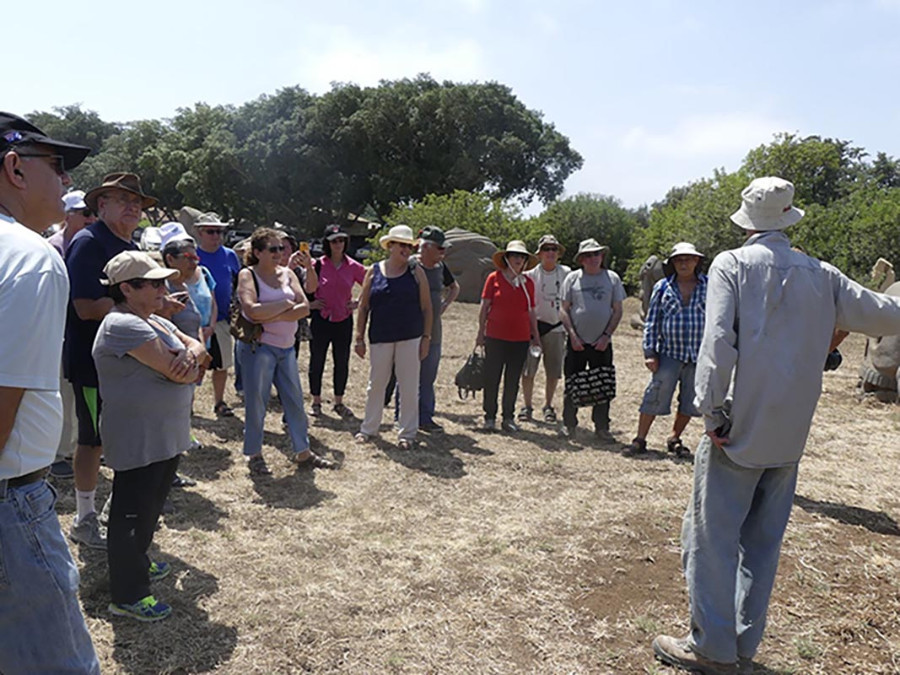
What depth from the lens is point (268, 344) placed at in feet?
17.5

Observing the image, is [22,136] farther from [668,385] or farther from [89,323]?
[668,385]

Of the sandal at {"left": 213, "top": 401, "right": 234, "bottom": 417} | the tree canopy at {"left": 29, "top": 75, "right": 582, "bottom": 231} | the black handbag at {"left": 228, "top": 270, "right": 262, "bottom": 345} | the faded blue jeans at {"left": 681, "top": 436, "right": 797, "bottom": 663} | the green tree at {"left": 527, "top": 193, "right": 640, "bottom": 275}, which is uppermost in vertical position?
the tree canopy at {"left": 29, "top": 75, "right": 582, "bottom": 231}

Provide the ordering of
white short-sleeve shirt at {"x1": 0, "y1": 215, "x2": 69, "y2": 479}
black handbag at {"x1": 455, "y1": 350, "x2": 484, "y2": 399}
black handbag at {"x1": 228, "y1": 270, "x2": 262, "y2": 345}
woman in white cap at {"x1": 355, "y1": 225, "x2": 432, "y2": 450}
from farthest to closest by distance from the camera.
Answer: black handbag at {"x1": 455, "y1": 350, "x2": 484, "y2": 399}
woman in white cap at {"x1": 355, "y1": 225, "x2": 432, "y2": 450}
black handbag at {"x1": 228, "y1": 270, "x2": 262, "y2": 345}
white short-sleeve shirt at {"x1": 0, "y1": 215, "x2": 69, "y2": 479}

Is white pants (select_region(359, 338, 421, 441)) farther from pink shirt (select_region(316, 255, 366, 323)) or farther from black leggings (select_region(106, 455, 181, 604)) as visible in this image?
black leggings (select_region(106, 455, 181, 604))

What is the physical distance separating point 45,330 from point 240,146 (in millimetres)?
41978

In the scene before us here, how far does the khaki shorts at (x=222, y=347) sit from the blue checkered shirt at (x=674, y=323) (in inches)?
153

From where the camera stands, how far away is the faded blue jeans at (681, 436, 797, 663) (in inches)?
117

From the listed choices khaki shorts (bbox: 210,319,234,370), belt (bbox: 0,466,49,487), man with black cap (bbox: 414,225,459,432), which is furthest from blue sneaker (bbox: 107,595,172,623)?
man with black cap (bbox: 414,225,459,432)

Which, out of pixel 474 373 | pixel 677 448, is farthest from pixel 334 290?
pixel 677 448

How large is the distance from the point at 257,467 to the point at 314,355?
210 centimetres

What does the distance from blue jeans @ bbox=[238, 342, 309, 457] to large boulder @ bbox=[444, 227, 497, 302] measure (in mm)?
13126

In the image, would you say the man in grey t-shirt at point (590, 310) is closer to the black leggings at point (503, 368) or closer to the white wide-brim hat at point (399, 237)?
the black leggings at point (503, 368)

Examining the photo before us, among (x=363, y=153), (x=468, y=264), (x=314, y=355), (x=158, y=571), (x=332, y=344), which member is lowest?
(x=158, y=571)

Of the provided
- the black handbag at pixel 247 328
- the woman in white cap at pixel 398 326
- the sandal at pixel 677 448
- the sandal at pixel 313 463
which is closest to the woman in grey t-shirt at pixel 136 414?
the black handbag at pixel 247 328
